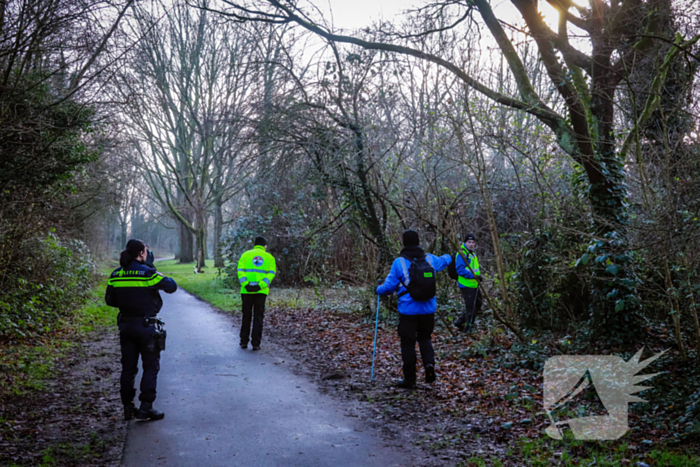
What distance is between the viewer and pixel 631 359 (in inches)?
269

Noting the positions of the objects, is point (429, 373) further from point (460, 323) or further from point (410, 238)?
point (460, 323)

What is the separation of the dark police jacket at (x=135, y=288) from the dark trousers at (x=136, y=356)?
0.18m

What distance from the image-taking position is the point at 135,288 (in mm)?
Answer: 5953

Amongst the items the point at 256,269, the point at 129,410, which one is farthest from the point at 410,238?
the point at 129,410

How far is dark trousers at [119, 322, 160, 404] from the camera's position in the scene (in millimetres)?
5867

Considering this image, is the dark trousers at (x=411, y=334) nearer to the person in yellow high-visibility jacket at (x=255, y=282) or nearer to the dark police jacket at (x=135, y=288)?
the dark police jacket at (x=135, y=288)

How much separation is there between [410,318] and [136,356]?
3465 mm

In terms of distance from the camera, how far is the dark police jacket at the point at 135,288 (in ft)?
19.5

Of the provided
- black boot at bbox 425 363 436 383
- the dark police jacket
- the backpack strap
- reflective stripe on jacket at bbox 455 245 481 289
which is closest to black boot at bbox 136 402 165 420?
the dark police jacket

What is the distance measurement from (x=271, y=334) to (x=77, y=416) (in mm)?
6046

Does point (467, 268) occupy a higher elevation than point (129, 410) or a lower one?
higher

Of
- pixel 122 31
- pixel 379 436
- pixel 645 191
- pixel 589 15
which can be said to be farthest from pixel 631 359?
pixel 122 31

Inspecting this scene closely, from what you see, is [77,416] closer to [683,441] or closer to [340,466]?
[340,466]

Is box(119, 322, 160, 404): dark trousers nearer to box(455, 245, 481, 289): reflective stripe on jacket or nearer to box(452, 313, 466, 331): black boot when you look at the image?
box(455, 245, 481, 289): reflective stripe on jacket
